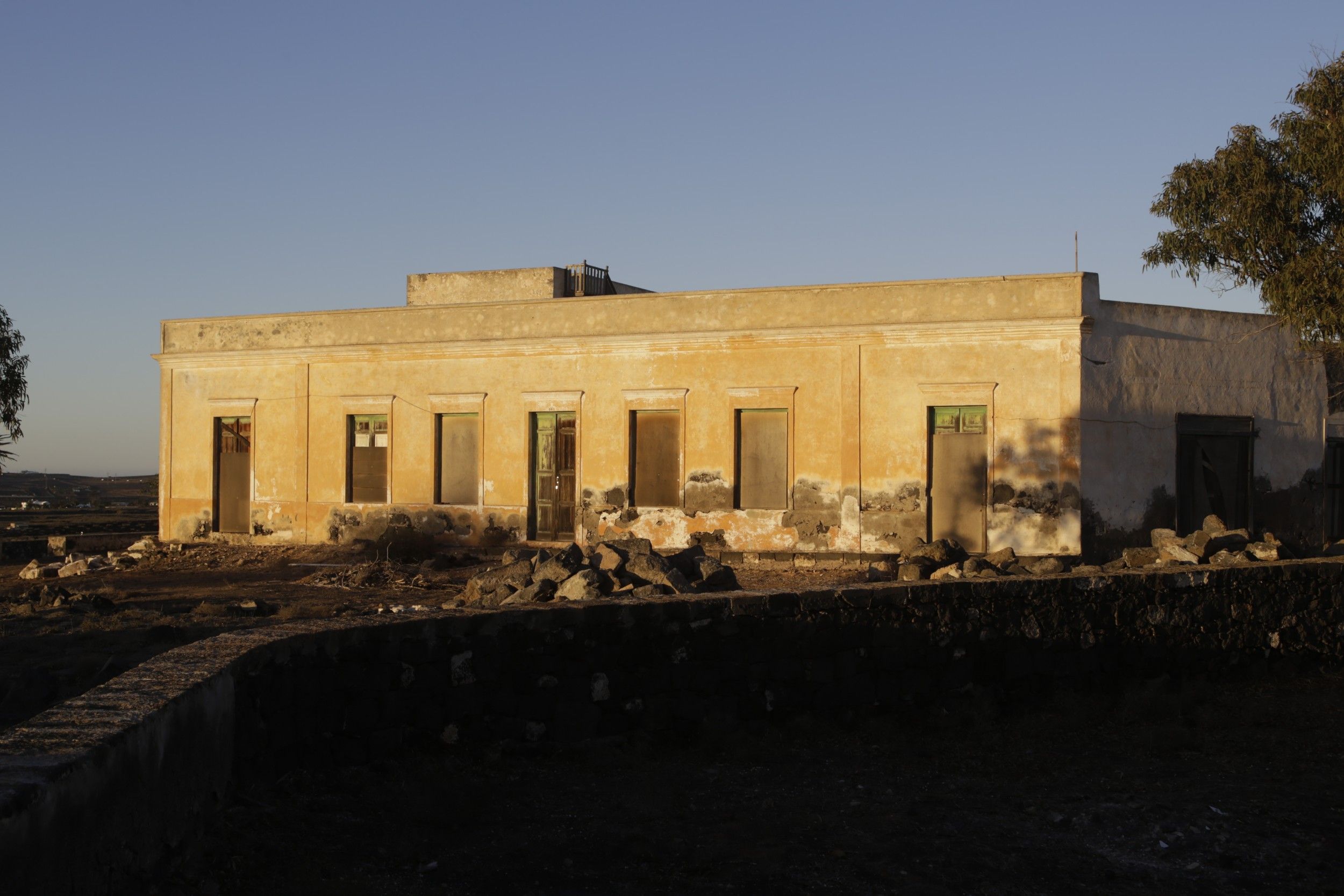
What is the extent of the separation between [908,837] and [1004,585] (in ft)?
11.0

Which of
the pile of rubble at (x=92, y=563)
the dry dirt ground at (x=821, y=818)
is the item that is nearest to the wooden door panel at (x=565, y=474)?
the pile of rubble at (x=92, y=563)

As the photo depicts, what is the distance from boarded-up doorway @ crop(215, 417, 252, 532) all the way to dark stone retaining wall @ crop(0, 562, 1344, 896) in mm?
17612

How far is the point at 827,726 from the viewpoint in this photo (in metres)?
7.75

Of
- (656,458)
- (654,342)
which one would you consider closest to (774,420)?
(656,458)

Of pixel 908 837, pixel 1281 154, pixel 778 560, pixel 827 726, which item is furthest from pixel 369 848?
pixel 1281 154

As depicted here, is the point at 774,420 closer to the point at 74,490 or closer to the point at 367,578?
the point at 367,578

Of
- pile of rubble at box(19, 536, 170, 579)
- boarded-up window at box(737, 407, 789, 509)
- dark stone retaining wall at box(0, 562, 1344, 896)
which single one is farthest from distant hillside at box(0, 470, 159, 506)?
dark stone retaining wall at box(0, 562, 1344, 896)

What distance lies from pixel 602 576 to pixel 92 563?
533 inches

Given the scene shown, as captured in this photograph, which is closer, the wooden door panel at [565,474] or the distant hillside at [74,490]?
the wooden door panel at [565,474]

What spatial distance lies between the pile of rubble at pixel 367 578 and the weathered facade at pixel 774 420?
10.4 feet

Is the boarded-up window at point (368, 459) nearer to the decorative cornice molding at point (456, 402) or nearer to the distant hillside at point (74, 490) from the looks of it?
the decorative cornice molding at point (456, 402)

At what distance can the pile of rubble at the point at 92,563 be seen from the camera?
20250 millimetres

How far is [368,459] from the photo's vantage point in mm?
22234

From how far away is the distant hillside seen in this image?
57.4 metres
